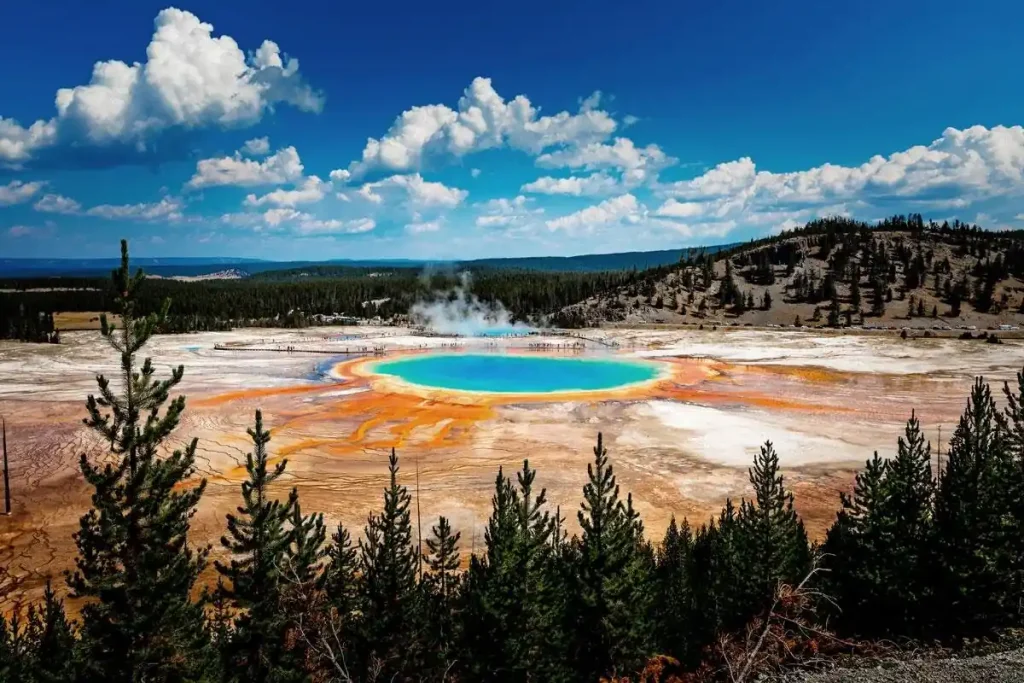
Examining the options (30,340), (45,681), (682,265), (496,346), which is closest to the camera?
(45,681)

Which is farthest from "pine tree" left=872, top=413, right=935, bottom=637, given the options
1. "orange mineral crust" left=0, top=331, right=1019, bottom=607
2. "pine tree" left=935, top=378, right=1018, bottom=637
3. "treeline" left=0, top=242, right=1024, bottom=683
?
"orange mineral crust" left=0, top=331, right=1019, bottom=607

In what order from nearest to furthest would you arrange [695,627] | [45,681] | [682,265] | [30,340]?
[45,681]
[695,627]
[30,340]
[682,265]

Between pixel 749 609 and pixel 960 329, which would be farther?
pixel 960 329

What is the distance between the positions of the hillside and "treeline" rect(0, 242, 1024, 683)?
3549 inches

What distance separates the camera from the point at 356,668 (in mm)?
13320

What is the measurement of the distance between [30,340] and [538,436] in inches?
3418

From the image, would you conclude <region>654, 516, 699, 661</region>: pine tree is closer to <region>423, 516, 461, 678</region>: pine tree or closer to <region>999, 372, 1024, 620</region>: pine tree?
<region>423, 516, 461, 678</region>: pine tree

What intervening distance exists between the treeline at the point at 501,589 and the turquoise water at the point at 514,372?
1273 inches

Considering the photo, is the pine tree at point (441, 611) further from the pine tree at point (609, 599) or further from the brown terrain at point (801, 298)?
the brown terrain at point (801, 298)

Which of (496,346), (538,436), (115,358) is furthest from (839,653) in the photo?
(115,358)

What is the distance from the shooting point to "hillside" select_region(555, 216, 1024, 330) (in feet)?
340

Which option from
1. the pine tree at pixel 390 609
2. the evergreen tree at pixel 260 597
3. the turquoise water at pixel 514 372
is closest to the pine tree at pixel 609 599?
the pine tree at pixel 390 609

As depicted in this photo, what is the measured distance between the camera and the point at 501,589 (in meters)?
14.2

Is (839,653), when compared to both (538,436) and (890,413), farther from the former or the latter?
(890,413)
